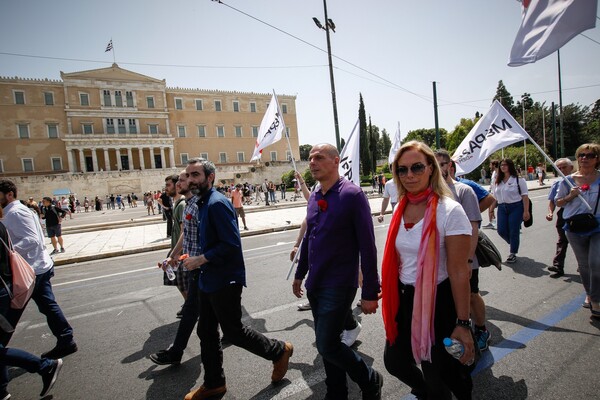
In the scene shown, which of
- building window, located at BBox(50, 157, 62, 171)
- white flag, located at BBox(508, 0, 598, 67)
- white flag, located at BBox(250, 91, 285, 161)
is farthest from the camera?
building window, located at BBox(50, 157, 62, 171)

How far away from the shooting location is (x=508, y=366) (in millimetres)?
2762

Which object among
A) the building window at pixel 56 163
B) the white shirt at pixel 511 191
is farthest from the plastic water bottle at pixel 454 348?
the building window at pixel 56 163

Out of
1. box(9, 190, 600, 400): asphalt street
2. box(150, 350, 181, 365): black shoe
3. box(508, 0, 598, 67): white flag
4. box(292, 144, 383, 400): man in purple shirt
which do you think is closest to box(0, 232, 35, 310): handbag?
box(9, 190, 600, 400): asphalt street

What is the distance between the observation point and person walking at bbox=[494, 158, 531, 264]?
561cm

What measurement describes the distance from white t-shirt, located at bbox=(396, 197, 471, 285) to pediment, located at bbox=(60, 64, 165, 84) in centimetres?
6059

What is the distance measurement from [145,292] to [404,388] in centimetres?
451

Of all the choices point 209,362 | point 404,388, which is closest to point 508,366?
point 404,388

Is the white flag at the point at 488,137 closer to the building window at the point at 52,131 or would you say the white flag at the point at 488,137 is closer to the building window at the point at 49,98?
the building window at the point at 52,131

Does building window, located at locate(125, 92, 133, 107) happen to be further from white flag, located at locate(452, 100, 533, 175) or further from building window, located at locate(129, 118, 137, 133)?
white flag, located at locate(452, 100, 533, 175)

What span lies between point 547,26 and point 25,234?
16.7ft

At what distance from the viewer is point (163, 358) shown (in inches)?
120

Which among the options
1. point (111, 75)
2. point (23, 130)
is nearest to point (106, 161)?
point (23, 130)

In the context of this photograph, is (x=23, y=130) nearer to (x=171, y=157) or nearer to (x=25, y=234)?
(x=171, y=157)

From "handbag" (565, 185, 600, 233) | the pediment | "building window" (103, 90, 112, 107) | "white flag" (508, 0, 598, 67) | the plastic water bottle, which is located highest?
the pediment
